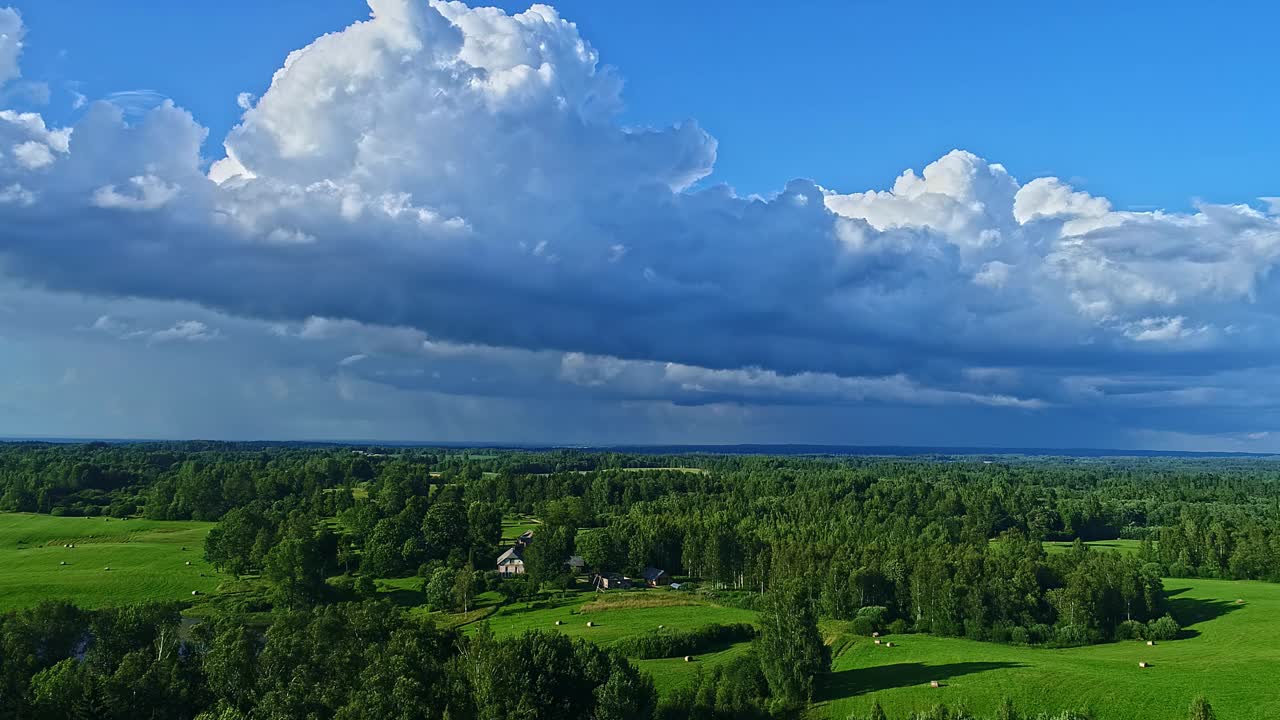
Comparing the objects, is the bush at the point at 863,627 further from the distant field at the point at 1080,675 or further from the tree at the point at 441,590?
the tree at the point at 441,590

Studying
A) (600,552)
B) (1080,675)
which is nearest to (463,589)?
(600,552)

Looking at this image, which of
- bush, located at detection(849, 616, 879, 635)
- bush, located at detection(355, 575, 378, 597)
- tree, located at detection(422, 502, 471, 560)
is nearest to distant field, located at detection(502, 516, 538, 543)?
tree, located at detection(422, 502, 471, 560)

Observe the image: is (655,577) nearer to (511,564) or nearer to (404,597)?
(511,564)

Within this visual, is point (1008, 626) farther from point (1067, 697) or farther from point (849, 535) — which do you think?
point (849, 535)

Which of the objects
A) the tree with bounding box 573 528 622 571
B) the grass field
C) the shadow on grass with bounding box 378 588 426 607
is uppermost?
the tree with bounding box 573 528 622 571

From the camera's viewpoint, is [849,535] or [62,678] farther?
[849,535]

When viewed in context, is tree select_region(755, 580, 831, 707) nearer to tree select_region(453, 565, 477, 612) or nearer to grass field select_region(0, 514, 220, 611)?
tree select_region(453, 565, 477, 612)

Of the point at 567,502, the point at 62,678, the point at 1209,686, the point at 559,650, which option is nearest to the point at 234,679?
the point at 62,678
